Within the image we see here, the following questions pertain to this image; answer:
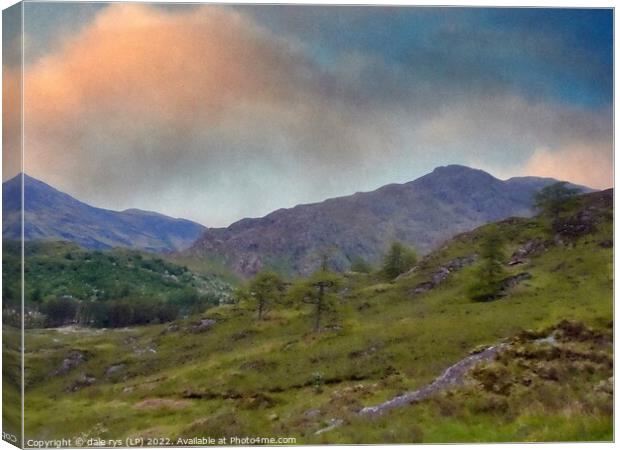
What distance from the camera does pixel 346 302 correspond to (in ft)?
90.6

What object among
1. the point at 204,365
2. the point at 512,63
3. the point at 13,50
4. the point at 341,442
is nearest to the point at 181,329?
the point at 204,365

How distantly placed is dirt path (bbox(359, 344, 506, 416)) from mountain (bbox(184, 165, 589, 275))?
3.92 metres

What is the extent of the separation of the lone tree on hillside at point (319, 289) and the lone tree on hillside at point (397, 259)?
1.69m

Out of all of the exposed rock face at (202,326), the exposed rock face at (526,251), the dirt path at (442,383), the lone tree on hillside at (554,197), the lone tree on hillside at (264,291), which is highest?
the lone tree on hillside at (554,197)

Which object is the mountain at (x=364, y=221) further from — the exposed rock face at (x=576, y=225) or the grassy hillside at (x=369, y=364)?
the exposed rock face at (x=576, y=225)

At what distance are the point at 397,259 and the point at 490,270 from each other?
122 inches

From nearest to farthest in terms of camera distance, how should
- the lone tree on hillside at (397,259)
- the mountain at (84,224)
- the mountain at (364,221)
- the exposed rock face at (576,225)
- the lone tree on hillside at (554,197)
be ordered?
the mountain at (84,224), the mountain at (364,221), the lone tree on hillside at (397,259), the exposed rock face at (576,225), the lone tree on hillside at (554,197)

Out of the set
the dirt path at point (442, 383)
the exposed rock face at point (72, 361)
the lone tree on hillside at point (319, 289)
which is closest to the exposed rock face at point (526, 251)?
the dirt path at point (442, 383)

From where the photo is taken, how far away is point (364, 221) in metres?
27.8

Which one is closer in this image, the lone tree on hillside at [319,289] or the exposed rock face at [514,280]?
the lone tree on hillside at [319,289]

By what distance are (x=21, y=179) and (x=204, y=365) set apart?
8006 mm

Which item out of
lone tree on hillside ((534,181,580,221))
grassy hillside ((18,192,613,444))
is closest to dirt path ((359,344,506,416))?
grassy hillside ((18,192,613,444))

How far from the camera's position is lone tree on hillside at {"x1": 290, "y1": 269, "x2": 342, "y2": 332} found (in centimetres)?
2773

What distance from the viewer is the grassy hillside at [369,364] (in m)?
Result: 26.0
